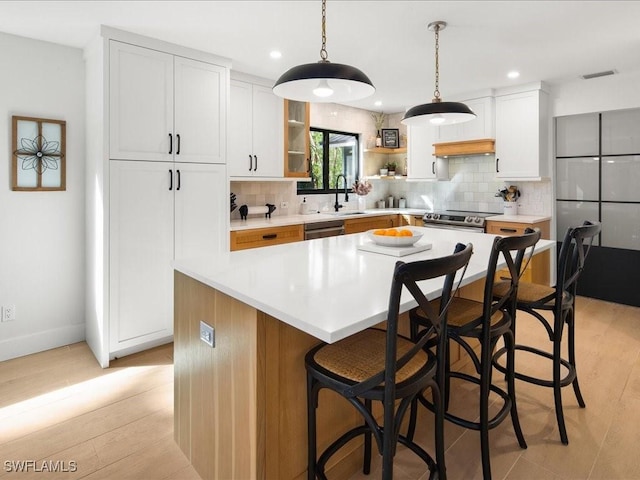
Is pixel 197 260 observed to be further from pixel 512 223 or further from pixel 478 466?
pixel 512 223

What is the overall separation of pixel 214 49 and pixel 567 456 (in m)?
3.56

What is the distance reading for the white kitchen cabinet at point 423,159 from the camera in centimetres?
530

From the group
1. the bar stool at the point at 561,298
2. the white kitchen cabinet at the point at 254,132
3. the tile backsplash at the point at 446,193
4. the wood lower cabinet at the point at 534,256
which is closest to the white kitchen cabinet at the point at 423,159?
the tile backsplash at the point at 446,193

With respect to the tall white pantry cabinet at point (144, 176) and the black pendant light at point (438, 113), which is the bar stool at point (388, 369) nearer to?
the black pendant light at point (438, 113)

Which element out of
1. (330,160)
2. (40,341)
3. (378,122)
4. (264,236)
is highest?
(378,122)

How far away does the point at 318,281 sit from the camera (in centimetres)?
157

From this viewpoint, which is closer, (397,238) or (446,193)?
(397,238)

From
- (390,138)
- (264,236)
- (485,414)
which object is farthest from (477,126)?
(485,414)

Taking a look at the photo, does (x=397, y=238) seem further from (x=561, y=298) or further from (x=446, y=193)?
(x=446, y=193)

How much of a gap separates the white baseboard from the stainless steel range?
12.6 ft

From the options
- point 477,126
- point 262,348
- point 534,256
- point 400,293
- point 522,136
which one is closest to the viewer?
point 400,293

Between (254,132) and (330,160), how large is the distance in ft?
5.46

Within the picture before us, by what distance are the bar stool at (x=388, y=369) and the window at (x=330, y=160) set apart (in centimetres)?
376

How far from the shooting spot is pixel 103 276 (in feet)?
9.47
